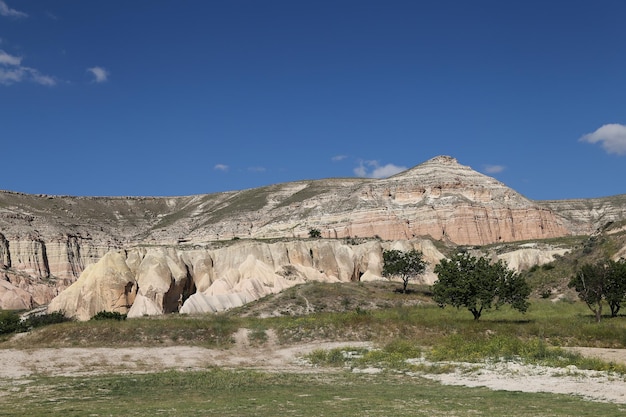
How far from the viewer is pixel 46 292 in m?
123

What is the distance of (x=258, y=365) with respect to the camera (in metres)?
34.5

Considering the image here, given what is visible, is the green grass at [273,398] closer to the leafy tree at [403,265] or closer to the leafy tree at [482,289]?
the leafy tree at [482,289]

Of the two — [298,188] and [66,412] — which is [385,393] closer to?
[66,412]

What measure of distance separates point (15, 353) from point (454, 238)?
119 meters

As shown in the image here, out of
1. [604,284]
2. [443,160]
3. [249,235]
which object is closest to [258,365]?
[604,284]

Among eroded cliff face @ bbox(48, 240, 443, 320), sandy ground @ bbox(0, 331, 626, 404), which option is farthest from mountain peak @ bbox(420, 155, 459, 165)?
sandy ground @ bbox(0, 331, 626, 404)

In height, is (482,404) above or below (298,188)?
below

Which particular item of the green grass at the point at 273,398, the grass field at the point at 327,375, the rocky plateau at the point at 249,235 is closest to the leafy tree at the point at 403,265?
the rocky plateau at the point at 249,235

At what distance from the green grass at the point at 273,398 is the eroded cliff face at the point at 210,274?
126 ft

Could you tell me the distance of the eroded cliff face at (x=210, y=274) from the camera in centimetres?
7450

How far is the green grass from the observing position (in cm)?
1736

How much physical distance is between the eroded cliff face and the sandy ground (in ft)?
85.9

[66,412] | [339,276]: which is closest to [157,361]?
[66,412]

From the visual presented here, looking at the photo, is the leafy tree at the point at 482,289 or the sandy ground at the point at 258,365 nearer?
the sandy ground at the point at 258,365
